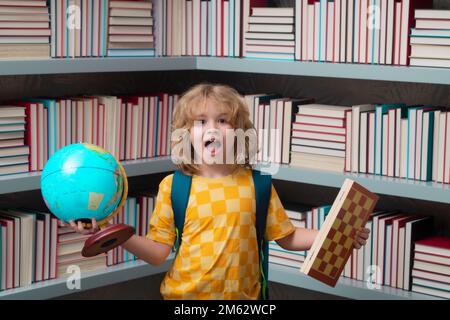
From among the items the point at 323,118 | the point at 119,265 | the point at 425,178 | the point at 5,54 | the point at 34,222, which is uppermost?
the point at 5,54

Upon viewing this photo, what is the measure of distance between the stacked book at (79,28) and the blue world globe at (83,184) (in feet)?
3.48

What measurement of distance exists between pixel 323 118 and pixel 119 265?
1.08 metres

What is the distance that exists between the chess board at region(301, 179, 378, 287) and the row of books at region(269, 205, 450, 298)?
68cm

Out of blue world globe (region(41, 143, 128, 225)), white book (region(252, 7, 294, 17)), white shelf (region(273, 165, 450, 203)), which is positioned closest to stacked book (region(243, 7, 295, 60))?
white book (region(252, 7, 294, 17))

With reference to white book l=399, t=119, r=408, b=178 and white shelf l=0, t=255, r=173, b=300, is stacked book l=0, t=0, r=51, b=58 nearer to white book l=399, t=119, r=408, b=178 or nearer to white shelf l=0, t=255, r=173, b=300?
white shelf l=0, t=255, r=173, b=300

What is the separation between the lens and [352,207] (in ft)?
8.43

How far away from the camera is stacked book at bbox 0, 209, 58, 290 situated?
321 centimetres

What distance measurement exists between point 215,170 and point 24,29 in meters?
1.16

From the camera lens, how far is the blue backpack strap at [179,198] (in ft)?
8.03

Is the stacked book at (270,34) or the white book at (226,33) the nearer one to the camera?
the stacked book at (270,34)

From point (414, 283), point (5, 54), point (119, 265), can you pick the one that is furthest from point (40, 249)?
point (414, 283)

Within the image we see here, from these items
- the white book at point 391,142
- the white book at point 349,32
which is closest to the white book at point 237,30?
the white book at point 349,32

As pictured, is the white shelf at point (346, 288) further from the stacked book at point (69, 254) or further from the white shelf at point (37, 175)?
the stacked book at point (69, 254)

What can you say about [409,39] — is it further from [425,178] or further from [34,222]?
[34,222]
